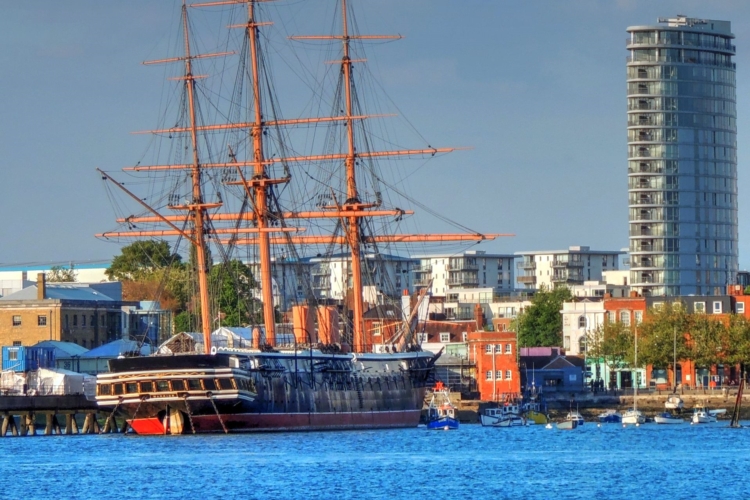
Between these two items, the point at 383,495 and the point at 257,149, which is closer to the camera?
the point at 383,495

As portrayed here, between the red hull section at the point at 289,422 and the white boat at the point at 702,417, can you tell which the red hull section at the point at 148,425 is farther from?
the white boat at the point at 702,417

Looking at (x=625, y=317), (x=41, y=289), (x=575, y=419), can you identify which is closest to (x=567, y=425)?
(x=575, y=419)

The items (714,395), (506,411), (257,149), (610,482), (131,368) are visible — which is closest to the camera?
(610,482)

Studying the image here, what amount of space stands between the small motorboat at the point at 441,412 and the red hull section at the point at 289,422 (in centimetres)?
203

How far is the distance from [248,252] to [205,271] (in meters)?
12.4

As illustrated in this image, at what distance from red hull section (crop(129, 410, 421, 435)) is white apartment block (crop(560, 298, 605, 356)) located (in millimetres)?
59510

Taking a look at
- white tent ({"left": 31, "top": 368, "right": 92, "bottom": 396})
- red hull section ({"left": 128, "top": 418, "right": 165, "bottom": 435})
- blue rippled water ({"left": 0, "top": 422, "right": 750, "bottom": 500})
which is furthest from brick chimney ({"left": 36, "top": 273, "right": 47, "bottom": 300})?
red hull section ({"left": 128, "top": 418, "right": 165, "bottom": 435})

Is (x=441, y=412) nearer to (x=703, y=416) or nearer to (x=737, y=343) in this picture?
(x=703, y=416)

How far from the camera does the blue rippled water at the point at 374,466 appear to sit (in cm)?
7381

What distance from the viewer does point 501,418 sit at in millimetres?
133375

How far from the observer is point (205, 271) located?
119 metres

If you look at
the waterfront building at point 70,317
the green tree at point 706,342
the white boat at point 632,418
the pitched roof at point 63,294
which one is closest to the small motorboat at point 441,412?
the white boat at point 632,418

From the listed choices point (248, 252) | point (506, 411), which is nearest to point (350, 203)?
point (248, 252)

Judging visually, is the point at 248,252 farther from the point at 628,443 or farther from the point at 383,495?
the point at 383,495
